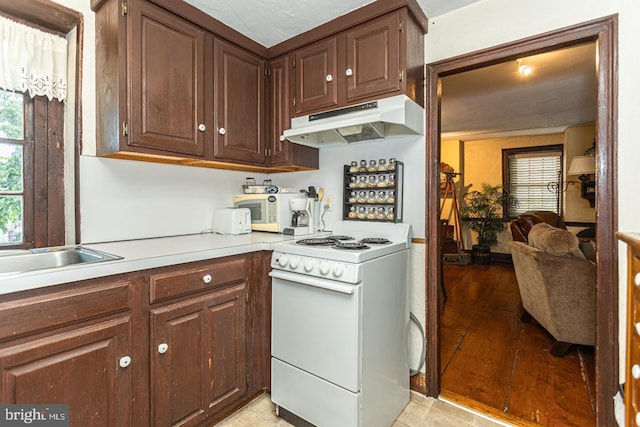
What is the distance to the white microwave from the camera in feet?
7.00

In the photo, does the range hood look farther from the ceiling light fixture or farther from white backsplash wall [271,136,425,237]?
the ceiling light fixture

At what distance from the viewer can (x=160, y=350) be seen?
133 centimetres

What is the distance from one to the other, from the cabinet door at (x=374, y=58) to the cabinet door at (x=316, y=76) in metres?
0.11

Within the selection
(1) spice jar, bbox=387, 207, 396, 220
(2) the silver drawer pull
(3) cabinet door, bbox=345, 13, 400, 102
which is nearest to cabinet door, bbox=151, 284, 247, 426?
(1) spice jar, bbox=387, 207, 396, 220

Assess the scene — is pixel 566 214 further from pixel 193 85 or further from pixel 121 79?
pixel 121 79

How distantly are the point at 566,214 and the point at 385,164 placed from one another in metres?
4.35

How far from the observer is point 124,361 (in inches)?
48.0

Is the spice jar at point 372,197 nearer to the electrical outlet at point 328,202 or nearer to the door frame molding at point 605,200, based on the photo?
the electrical outlet at point 328,202

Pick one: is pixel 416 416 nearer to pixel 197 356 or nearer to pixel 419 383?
pixel 419 383

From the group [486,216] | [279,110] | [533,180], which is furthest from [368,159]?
[533,180]

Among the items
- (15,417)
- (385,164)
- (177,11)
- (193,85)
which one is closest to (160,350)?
(15,417)

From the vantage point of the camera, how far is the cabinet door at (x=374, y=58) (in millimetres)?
→ 1686

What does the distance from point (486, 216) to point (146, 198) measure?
17.3 ft

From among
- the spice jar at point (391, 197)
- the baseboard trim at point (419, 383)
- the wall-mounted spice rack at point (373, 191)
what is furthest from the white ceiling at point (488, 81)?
the baseboard trim at point (419, 383)
